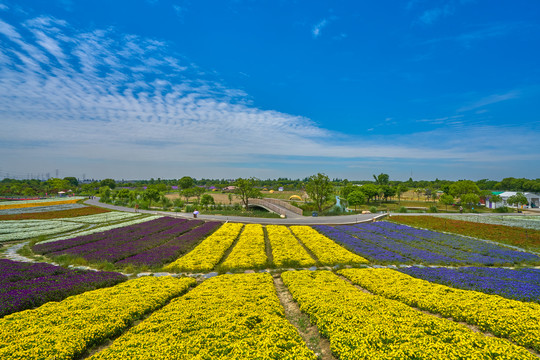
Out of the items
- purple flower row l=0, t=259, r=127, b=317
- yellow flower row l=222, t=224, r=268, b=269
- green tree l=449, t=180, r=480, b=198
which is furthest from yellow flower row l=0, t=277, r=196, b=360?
green tree l=449, t=180, r=480, b=198

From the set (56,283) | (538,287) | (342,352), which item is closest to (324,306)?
(342,352)

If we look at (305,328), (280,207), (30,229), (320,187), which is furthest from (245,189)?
(305,328)

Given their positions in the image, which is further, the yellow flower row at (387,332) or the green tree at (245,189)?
→ the green tree at (245,189)

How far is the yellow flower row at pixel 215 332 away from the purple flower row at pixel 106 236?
70.7 ft

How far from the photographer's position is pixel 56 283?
14633mm

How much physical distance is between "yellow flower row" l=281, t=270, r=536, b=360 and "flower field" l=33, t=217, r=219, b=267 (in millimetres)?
15833

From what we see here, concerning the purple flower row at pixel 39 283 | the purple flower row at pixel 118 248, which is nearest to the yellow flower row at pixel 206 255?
the purple flower row at pixel 39 283

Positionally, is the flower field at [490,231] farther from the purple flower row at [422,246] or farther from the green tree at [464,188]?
the green tree at [464,188]

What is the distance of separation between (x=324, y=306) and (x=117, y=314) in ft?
31.4

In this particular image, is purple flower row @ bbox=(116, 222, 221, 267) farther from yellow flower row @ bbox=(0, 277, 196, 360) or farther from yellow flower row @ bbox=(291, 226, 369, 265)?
yellow flower row @ bbox=(291, 226, 369, 265)

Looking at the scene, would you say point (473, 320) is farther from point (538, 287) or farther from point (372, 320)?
point (538, 287)

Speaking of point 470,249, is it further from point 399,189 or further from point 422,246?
point 399,189

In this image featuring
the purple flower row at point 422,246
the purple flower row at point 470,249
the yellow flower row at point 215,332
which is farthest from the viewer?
the purple flower row at point 470,249

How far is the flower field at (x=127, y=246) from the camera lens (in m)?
22.4
